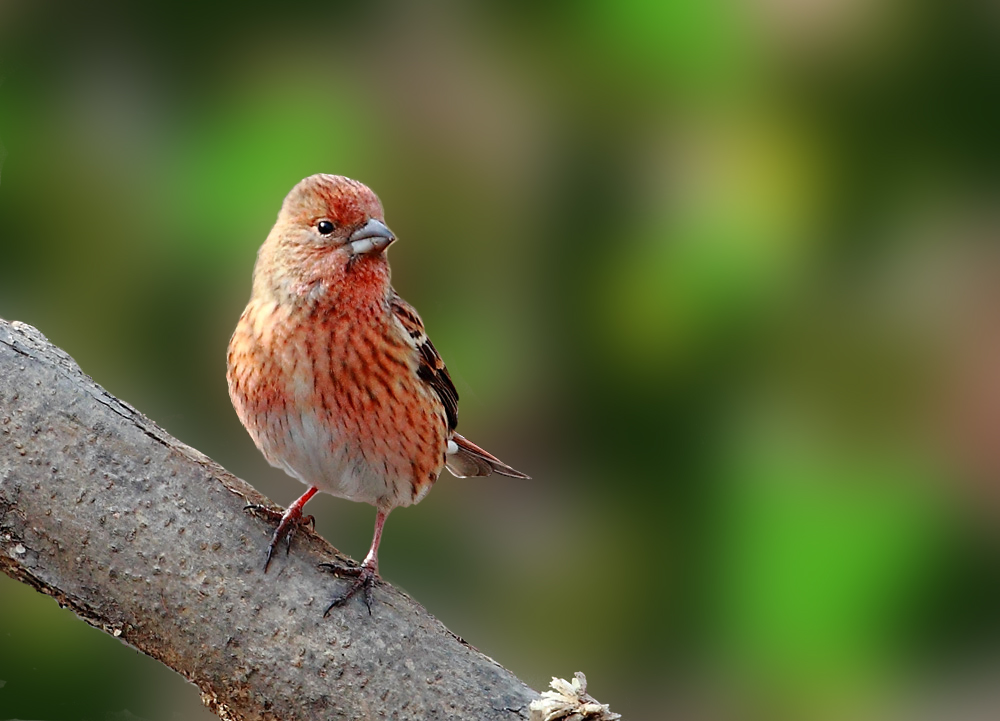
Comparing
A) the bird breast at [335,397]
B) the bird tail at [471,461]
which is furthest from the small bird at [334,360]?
the bird tail at [471,461]

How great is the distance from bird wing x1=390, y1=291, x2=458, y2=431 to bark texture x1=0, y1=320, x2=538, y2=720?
398 mm

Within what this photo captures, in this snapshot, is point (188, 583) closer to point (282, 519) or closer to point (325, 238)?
point (282, 519)

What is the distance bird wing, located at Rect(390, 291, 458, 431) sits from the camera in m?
1.62

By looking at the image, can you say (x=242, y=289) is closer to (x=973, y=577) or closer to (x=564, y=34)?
(x=564, y=34)

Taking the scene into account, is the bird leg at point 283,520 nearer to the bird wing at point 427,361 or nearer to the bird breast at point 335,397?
the bird breast at point 335,397

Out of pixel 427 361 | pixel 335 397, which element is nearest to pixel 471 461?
pixel 427 361

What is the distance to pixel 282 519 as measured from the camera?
1.34m

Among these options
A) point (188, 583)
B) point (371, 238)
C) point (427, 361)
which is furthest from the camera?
point (427, 361)

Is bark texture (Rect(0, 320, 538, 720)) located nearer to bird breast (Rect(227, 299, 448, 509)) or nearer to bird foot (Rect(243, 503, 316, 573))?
bird foot (Rect(243, 503, 316, 573))

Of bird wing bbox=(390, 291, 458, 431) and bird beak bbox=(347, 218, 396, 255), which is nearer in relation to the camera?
bird beak bbox=(347, 218, 396, 255)

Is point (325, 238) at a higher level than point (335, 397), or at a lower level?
higher

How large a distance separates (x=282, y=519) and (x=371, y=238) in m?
0.38

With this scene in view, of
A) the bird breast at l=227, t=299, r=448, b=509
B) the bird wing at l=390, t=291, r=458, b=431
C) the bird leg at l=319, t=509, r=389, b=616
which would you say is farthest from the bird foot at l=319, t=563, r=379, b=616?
the bird wing at l=390, t=291, r=458, b=431

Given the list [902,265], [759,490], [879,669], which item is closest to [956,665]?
[879,669]
